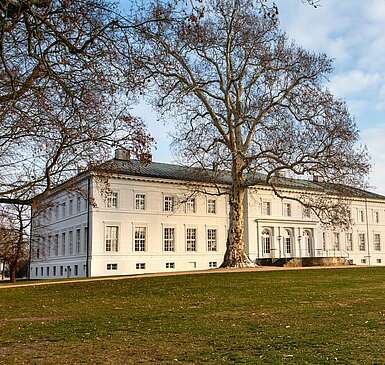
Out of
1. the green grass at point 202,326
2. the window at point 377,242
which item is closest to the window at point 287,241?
the window at point 377,242

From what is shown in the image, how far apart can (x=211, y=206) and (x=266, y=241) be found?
25.7ft

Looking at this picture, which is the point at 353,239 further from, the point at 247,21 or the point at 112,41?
the point at 112,41

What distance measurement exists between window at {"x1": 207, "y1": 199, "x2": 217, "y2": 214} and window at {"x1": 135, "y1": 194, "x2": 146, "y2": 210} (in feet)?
25.6

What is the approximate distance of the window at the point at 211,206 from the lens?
56.2m

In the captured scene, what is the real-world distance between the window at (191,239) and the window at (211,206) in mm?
2994

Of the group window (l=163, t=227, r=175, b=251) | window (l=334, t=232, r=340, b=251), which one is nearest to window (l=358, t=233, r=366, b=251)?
window (l=334, t=232, r=340, b=251)

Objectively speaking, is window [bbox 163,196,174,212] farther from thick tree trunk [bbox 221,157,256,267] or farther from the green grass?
the green grass

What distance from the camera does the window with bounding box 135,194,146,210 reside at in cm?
5094

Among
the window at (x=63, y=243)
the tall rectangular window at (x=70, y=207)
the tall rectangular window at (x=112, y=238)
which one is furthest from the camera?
the window at (x=63, y=243)

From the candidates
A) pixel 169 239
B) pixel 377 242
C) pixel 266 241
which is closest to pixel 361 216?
pixel 377 242

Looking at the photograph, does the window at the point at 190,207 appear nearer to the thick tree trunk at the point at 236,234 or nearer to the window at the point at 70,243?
the window at the point at 70,243

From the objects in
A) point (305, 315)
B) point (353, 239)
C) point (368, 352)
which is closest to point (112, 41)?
point (368, 352)

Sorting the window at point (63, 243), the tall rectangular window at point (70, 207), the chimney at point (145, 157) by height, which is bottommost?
the chimney at point (145, 157)

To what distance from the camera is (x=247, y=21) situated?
107 ft
